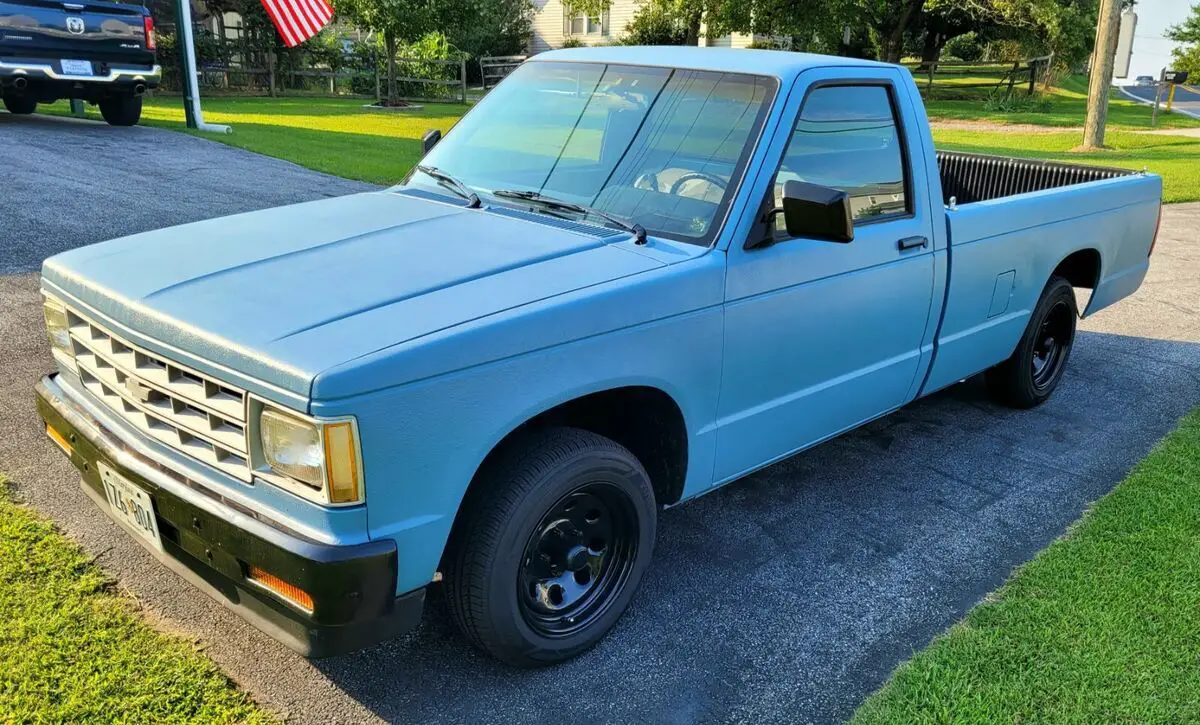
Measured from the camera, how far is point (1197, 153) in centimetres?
1880

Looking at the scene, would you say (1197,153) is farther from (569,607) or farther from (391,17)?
(569,607)

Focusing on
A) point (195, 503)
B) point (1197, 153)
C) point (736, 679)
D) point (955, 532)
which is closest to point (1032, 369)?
point (955, 532)

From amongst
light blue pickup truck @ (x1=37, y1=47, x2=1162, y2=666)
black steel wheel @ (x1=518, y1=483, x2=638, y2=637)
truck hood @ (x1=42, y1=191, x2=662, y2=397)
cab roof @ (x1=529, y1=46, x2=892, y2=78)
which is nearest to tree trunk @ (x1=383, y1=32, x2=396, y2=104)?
light blue pickup truck @ (x1=37, y1=47, x2=1162, y2=666)

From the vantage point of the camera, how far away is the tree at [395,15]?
78.2 ft

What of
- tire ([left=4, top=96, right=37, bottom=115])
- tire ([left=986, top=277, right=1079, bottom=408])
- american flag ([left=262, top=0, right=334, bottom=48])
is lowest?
tire ([left=986, top=277, right=1079, bottom=408])

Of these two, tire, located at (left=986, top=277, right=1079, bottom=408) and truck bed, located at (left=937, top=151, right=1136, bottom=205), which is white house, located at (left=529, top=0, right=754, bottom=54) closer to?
truck bed, located at (left=937, top=151, right=1136, bottom=205)

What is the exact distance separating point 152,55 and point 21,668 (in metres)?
12.3

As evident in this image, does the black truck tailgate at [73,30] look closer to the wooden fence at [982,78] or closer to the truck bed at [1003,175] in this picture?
the truck bed at [1003,175]

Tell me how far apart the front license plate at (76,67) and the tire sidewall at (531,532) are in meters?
12.1

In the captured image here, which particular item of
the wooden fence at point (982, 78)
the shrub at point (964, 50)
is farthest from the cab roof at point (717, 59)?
the shrub at point (964, 50)

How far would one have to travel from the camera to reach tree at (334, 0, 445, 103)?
78.2 ft

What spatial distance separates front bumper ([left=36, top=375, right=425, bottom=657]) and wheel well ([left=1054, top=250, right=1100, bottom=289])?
4608mm

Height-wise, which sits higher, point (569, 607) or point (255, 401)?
point (255, 401)

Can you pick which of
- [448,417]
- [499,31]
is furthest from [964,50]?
[448,417]
